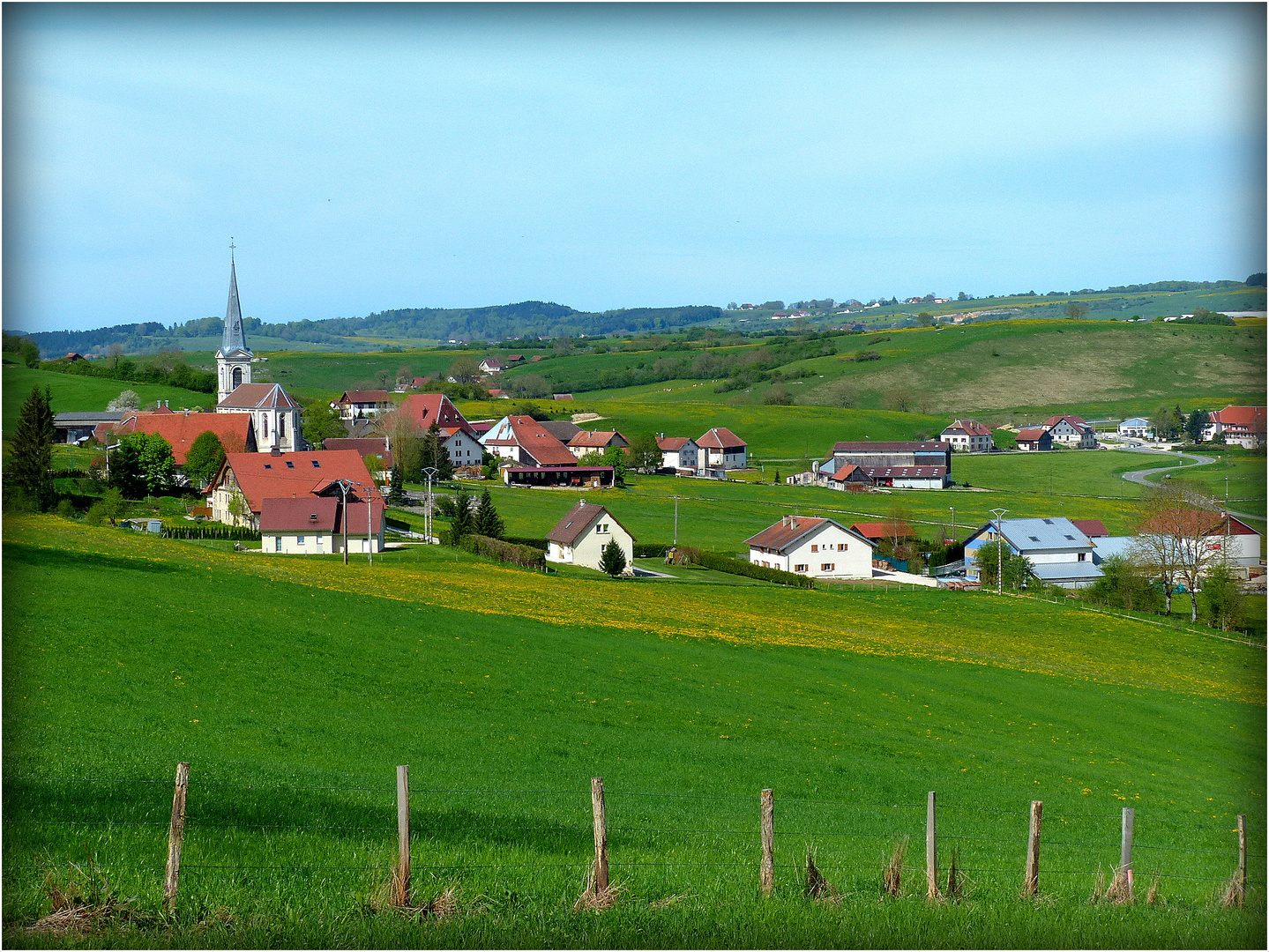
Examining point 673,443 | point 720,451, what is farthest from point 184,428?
point 720,451

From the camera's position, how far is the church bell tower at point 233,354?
11319 cm

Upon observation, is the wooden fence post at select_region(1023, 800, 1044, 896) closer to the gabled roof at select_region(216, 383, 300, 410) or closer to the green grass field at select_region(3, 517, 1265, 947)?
the green grass field at select_region(3, 517, 1265, 947)

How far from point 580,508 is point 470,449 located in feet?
187

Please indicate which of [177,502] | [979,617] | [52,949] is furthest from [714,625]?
[177,502]

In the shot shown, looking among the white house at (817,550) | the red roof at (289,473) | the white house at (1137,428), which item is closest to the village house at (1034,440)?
the white house at (1137,428)

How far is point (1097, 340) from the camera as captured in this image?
190250 millimetres

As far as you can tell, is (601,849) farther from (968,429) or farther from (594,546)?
(968,429)

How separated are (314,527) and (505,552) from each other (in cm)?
1164

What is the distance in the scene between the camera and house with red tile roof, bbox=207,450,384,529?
64.1m

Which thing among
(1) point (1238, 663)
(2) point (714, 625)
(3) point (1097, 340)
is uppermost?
(3) point (1097, 340)

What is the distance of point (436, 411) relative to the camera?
13150 centimetres

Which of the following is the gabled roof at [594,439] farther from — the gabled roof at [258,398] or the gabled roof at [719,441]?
the gabled roof at [258,398]

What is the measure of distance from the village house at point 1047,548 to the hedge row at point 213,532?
47354 millimetres

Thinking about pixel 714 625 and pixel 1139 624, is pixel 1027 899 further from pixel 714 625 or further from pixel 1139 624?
pixel 1139 624
